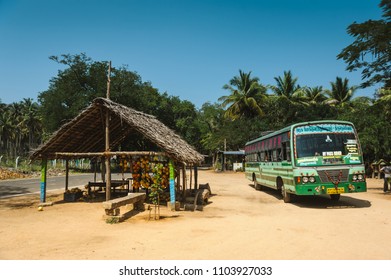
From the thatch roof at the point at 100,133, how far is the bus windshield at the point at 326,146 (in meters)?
4.52

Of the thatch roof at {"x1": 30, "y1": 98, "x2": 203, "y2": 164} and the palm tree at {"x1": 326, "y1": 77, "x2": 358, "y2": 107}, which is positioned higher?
the palm tree at {"x1": 326, "y1": 77, "x2": 358, "y2": 107}

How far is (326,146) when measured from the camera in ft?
37.6

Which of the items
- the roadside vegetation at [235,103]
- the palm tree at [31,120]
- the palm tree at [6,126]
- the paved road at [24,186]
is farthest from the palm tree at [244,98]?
the palm tree at [6,126]

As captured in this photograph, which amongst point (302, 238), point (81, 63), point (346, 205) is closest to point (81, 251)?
point (302, 238)

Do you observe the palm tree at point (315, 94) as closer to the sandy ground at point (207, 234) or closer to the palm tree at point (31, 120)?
the sandy ground at point (207, 234)

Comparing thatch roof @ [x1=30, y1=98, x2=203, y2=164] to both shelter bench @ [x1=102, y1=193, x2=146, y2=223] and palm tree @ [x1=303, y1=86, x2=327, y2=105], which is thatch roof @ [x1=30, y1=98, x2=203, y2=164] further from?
palm tree @ [x1=303, y1=86, x2=327, y2=105]

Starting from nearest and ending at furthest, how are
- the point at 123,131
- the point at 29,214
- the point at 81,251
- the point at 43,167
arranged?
the point at 81,251, the point at 29,214, the point at 43,167, the point at 123,131

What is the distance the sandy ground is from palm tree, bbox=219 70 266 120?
110ft

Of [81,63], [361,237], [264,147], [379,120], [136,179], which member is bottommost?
[361,237]

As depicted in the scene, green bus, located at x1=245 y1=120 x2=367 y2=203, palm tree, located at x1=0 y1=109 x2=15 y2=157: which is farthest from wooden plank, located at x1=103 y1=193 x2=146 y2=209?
palm tree, located at x1=0 y1=109 x2=15 y2=157

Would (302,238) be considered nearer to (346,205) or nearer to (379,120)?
(346,205)

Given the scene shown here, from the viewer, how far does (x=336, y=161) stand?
11266mm

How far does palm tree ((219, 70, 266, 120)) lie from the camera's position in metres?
44.8
